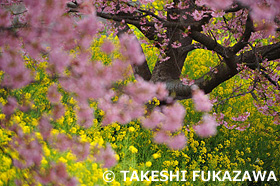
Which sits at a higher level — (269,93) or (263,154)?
(269,93)

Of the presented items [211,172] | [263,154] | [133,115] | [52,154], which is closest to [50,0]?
[133,115]

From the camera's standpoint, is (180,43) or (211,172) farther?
(180,43)

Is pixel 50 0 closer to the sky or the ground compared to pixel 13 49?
closer to the sky

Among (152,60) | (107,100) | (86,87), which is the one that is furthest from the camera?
(152,60)

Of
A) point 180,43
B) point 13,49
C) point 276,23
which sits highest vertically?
point 180,43

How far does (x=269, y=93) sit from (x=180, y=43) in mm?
1679

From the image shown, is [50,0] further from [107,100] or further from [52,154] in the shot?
[52,154]

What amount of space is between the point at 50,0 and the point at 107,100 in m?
1.20

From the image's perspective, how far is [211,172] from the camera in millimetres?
4492

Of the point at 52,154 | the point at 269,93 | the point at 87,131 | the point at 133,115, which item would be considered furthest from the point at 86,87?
the point at 269,93

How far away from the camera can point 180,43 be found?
4977 millimetres

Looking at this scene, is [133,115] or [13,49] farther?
[133,115]

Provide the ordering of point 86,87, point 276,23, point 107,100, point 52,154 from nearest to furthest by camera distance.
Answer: point 86,87 < point 107,100 < point 52,154 < point 276,23

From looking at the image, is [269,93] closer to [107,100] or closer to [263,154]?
[263,154]
